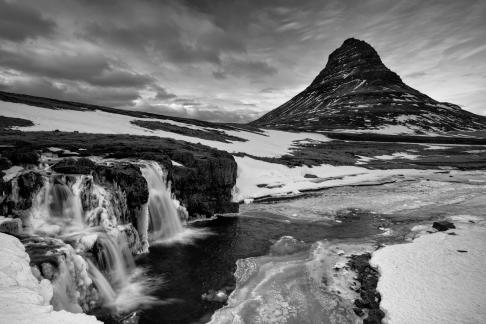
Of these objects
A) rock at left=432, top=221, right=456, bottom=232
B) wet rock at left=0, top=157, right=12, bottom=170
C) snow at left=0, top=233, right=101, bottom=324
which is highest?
rock at left=432, top=221, right=456, bottom=232

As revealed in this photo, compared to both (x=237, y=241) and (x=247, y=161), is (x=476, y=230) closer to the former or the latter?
(x=237, y=241)

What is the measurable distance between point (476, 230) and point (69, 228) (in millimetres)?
22416

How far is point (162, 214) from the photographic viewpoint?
23.4 metres

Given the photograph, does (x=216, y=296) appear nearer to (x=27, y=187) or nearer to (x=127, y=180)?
(x=127, y=180)

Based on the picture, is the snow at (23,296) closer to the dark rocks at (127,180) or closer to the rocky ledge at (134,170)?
the rocky ledge at (134,170)

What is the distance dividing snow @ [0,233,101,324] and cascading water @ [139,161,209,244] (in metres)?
10.5

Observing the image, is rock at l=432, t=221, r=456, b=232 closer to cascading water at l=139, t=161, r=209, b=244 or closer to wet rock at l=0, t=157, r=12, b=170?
cascading water at l=139, t=161, r=209, b=244

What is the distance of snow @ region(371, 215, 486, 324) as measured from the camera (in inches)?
426

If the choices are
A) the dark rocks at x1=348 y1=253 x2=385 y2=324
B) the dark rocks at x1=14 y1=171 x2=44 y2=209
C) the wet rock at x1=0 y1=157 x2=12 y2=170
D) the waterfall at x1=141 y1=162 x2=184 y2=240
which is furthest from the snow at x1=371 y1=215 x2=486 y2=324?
the wet rock at x1=0 y1=157 x2=12 y2=170

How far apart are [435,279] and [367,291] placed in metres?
2.82

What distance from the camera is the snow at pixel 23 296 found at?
25.6ft

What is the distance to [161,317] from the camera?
39.9 feet

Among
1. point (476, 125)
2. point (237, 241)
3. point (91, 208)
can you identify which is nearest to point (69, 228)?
point (91, 208)

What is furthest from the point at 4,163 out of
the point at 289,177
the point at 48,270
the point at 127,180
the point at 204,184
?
the point at 289,177
